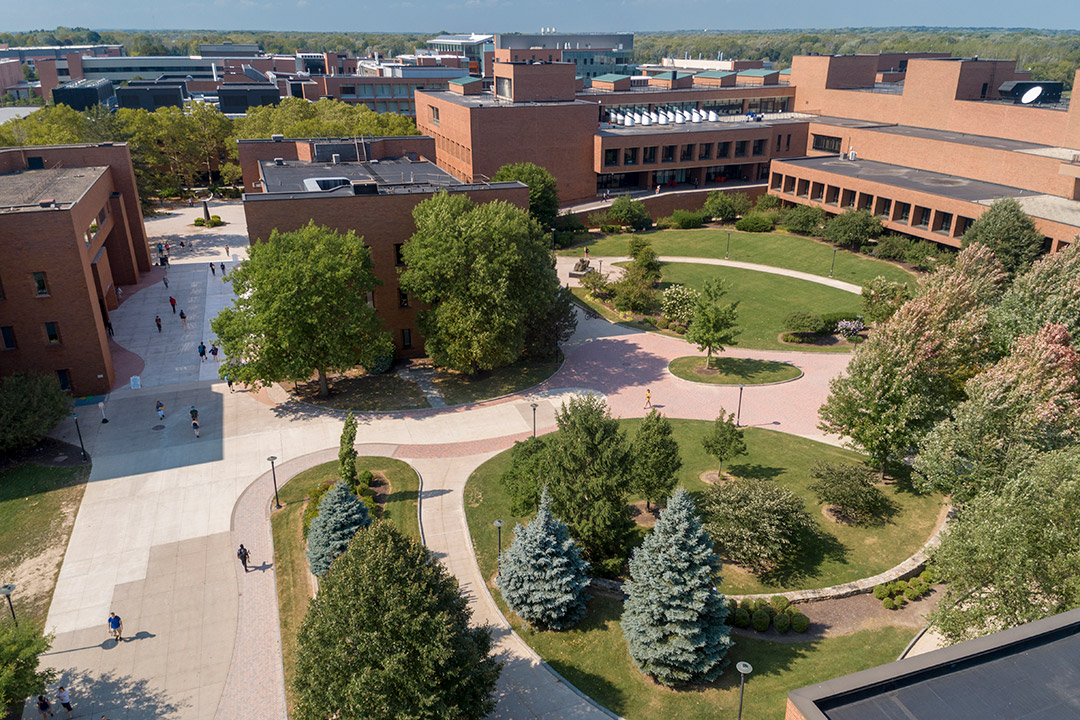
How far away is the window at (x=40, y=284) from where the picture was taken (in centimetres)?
3646

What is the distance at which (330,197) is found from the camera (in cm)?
3975

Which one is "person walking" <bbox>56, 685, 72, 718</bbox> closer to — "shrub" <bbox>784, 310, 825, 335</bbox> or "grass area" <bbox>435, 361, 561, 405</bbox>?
"grass area" <bbox>435, 361, 561, 405</bbox>

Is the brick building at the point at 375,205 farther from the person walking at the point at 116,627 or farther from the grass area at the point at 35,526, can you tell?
the person walking at the point at 116,627

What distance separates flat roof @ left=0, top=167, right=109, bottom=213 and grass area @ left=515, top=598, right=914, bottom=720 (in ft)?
113

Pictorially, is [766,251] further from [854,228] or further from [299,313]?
[299,313]

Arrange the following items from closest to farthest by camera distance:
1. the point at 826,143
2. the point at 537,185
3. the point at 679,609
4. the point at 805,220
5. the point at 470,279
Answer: the point at 679,609 → the point at 470,279 → the point at 537,185 → the point at 805,220 → the point at 826,143

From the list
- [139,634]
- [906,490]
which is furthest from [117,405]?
[906,490]

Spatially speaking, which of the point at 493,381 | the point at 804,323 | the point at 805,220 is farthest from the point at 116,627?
the point at 805,220

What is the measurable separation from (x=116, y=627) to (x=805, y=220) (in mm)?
63236

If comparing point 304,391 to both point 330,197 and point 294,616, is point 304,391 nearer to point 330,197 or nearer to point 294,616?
point 330,197

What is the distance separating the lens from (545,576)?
22.6 m

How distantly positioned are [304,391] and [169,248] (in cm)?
3564

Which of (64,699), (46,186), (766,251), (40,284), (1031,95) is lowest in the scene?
(64,699)

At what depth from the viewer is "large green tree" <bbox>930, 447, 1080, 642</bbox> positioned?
59.5 feet
